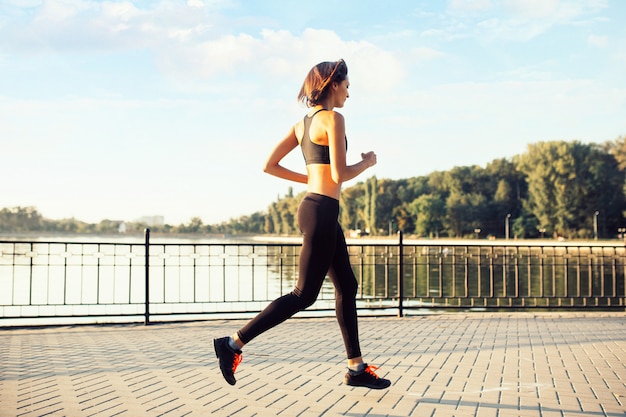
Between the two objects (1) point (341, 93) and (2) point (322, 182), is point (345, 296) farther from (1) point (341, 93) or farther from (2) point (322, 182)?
(1) point (341, 93)

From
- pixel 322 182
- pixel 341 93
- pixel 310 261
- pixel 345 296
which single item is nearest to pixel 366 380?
pixel 345 296

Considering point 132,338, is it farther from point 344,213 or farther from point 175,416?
point 344,213

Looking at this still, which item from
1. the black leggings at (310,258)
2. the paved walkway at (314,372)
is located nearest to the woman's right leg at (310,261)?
the black leggings at (310,258)

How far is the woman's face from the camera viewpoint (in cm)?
401

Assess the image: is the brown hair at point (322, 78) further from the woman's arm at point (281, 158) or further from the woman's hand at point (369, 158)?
the woman's hand at point (369, 158)

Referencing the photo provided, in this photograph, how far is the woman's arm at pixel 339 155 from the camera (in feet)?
12.2

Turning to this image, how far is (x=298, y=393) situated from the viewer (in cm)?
425

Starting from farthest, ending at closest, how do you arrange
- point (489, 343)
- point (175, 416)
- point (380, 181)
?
point (380, 181) < point (489, 343) < point (175, 416)

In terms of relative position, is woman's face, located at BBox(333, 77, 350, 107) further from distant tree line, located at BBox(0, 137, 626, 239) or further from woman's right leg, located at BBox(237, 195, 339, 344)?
distant tree line, located at BBox(0, 137, 626, 239)

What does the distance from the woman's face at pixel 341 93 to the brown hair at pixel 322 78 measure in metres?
0.03

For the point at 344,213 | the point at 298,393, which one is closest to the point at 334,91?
the point at 298,393

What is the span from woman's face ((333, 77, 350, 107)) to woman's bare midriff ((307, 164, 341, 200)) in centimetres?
47

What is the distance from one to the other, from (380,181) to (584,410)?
367 feet

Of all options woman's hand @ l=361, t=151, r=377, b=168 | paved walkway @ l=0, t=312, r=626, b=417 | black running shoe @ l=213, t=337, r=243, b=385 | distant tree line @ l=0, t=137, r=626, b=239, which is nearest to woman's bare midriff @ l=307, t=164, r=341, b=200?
woman's hand @ l=361, t=151, r=377, b=168
